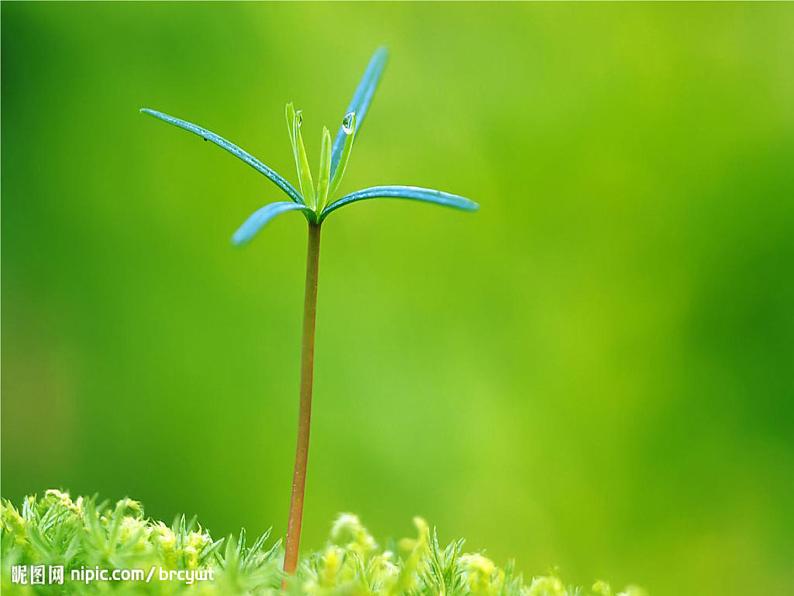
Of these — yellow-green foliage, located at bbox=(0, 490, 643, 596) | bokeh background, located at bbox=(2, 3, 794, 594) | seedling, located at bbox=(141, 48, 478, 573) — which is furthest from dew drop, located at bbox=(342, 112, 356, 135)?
bokeh background, located at bbox=(2, 3, 794, 594)

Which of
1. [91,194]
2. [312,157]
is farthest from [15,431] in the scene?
[312,157]

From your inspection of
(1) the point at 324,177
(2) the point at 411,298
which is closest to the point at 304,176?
(1) the point at 324,177

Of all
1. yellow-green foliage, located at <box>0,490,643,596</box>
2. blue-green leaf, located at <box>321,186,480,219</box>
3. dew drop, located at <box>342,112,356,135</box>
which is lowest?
→ yellow-green foliage, located at <box>0,490,643,596</box>

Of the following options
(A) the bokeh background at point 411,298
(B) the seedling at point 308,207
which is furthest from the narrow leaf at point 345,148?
(A) the bokeh background at point 411,298

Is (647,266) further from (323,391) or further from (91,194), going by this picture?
(91,194)

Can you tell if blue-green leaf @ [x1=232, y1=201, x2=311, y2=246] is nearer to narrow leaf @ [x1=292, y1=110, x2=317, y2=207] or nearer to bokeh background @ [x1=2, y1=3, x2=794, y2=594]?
narrow leaf @ [x1=292, y1=110, x2=317, y2=207]

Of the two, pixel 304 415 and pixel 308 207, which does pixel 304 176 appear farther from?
pixel 304 415

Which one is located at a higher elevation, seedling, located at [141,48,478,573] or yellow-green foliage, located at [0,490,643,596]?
seedling, located at [141,48,478,573]
